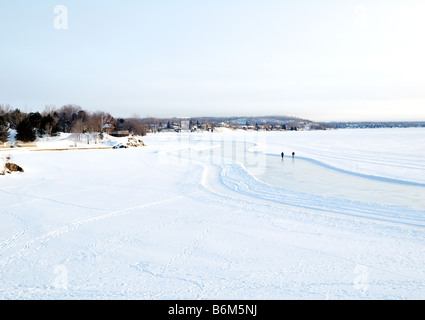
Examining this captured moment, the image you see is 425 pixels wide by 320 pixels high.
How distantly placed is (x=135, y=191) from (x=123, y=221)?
4032 mm

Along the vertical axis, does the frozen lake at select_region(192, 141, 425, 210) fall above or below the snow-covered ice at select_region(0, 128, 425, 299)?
below

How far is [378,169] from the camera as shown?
19.6 meters

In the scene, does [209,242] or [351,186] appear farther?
[351,186]

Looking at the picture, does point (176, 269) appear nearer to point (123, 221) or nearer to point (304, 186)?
point (123, 221)

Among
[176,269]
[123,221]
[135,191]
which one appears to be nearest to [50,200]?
[135,191]

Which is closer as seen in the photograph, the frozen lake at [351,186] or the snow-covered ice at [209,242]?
the snow-covered ice at [209,242]

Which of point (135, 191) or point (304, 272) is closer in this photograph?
point (304, 272)

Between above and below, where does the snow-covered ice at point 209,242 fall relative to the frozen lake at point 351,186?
above

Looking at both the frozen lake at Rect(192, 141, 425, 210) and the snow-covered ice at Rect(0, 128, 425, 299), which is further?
the frozen lake at Rect(192, 141, 425, 210)
